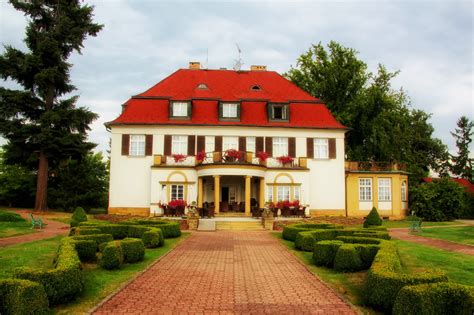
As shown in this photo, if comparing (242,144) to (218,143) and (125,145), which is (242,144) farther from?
(125,145)

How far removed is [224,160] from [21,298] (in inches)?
976

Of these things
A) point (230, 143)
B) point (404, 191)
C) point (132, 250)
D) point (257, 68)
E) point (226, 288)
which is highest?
point (257, 68)

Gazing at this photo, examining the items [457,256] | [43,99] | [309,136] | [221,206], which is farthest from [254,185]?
[457,256]

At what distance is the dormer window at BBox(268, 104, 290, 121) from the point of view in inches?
1412

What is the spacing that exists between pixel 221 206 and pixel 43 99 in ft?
54.2

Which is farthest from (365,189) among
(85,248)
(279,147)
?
(85,248)

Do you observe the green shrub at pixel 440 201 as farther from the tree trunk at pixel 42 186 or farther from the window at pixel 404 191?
the tree trunk at pixel 42 186

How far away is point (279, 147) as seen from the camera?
35406 millimetres

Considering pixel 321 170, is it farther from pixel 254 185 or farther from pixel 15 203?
pixel 15 203

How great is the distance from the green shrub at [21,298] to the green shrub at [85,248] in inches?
227

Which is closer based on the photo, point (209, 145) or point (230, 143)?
point (209, 145)

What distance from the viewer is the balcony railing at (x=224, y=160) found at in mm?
32125

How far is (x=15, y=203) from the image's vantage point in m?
41.0

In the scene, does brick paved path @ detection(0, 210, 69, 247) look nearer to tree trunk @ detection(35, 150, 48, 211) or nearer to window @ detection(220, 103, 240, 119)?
tree trunk @ detection(35, 150, 48, 211)
